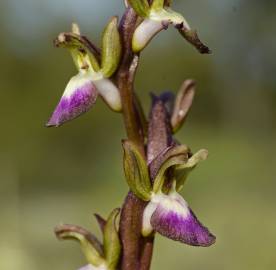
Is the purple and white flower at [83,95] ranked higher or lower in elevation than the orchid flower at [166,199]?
higher

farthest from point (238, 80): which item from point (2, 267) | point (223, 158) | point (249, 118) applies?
point (2, 267)

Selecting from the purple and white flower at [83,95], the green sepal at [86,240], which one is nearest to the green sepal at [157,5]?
the purple and white flower at [83,95]

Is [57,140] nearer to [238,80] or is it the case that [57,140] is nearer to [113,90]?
[238,80]

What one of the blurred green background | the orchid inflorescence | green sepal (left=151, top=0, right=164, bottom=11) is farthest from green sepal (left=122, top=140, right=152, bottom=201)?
the blurred green background

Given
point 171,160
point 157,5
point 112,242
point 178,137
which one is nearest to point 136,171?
point 171,160

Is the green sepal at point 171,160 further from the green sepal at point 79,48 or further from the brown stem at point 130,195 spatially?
the green sepal at point 79,48

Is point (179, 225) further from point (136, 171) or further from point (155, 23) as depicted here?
point (155, 23)
